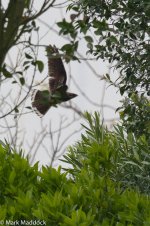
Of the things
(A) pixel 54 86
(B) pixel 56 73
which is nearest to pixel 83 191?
(A) pixel 54 86

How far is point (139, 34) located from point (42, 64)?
0.76 meters

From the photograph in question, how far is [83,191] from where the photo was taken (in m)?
2.87

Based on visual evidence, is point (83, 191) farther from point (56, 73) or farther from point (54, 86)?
point (56, 73)

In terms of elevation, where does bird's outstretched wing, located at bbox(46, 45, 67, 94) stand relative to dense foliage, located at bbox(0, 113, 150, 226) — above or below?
above

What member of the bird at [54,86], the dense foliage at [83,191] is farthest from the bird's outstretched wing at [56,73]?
the dense foliage at [83,191]

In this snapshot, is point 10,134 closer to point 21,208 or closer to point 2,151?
point 2,151

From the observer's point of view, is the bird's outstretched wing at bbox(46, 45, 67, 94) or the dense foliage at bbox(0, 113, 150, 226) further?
the bird's outstretched wing at bbox(46, 45, 67, 94)

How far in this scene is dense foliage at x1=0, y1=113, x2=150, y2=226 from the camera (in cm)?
265

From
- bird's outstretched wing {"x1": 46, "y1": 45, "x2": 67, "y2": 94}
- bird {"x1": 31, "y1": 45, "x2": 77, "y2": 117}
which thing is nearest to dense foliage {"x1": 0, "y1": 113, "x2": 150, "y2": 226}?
bird {"x1": 31, "y1": 45, "x2": 77, "y2": 117}

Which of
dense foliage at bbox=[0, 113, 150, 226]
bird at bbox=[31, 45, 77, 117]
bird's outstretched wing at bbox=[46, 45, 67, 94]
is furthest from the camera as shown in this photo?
bird's outstretched wing at bbox=[46, 45, 67, 94]

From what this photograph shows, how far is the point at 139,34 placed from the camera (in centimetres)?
354

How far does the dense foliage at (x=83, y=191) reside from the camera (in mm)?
2648

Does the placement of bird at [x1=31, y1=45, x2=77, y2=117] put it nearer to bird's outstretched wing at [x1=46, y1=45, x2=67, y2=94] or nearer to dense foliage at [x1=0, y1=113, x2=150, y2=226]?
bird's outstretched wing at [x1=46, y1=45, x2=67, y2=94]

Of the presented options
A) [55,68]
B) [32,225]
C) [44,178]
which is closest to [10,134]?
[55,68]
